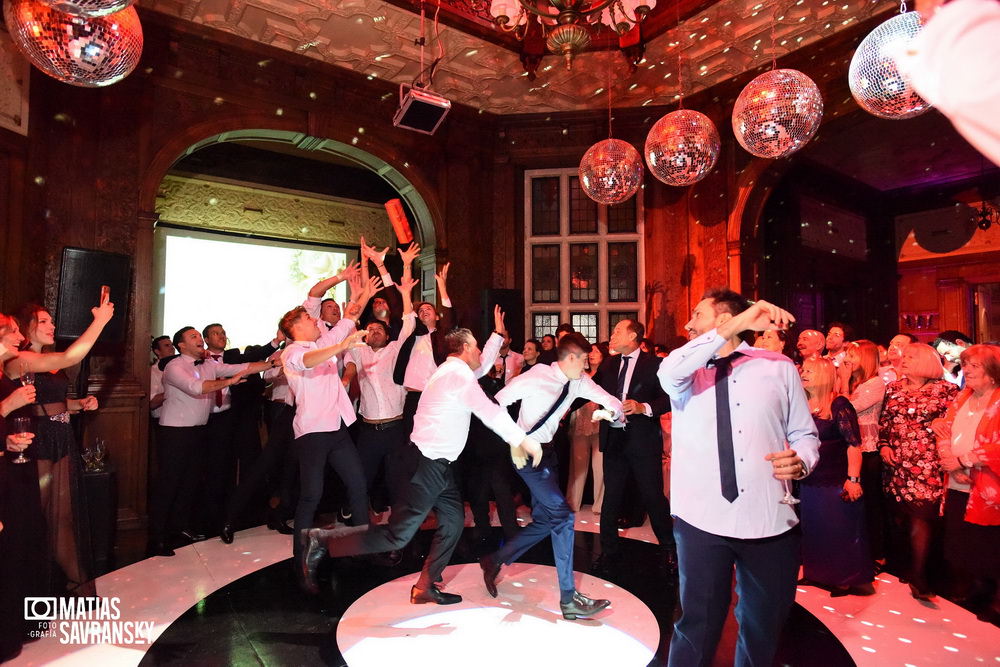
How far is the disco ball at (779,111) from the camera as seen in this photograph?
10.8ft

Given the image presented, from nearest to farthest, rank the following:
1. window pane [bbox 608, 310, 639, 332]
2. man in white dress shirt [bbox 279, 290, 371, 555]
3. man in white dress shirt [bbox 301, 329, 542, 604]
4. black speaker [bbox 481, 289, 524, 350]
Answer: man in white dress shirt [bbox 301, 329, 542, 604] < man in white dress shirt [bbox 279, 290, 371, 555] < black speaker [bbox 481, 289, 524, 350] < window pane [bbox 608, 310, 639, 332]

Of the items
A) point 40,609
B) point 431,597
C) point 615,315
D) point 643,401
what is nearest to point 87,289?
point 40,609

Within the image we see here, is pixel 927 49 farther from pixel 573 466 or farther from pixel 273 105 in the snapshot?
pixel 273 105

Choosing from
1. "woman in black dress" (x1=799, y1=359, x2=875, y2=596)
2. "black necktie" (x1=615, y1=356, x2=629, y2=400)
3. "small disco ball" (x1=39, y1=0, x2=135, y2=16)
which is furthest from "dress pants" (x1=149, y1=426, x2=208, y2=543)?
"woman in black dress" (x1=799, y1=359, x2=875, y2=596)

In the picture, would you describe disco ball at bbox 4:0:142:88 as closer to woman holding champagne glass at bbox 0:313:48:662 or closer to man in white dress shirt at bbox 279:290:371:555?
woman holding champagne glass at bbox 0:313:48:662

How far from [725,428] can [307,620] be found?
247cm

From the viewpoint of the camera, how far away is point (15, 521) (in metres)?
2.88

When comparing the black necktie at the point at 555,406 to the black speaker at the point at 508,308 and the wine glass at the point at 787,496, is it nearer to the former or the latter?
the wine glass at the point at 787,496

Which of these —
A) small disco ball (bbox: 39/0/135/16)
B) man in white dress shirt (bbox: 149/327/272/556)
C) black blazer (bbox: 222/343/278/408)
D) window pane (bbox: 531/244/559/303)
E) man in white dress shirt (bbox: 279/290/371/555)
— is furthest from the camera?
window pane (bbox: 531/244/559/303)

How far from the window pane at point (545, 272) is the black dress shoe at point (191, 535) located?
443 cm

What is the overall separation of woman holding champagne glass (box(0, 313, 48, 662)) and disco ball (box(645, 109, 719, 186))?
3754 mm

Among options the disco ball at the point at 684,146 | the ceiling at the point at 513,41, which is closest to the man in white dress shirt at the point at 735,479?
the disco ball at the point at 684,146

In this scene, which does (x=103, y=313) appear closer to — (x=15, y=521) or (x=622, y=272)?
(x=15, y=521)

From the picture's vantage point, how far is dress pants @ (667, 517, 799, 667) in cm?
195
